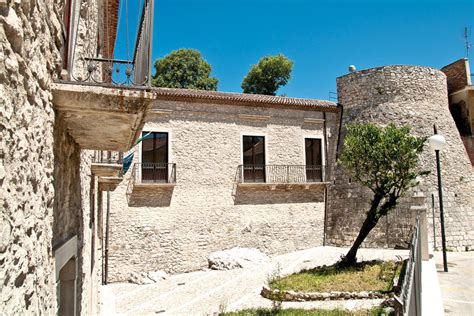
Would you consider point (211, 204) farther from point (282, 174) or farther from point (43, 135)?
point (43, 135)

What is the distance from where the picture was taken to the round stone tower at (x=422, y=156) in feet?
54.6

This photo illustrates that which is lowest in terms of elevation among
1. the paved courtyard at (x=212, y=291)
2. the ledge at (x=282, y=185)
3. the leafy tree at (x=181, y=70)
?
the paved courtyard at (x=212, y=291)

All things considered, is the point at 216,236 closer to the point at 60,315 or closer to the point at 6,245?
the point at 60,315

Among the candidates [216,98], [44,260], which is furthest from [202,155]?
[44,260]

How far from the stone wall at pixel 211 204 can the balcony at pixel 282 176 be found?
0.30m

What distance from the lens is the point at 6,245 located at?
5.09 ft

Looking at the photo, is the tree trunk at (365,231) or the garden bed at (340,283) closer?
the garden bed at (340,283)

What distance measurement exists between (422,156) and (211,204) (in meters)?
10.7

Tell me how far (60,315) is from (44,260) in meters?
1.48

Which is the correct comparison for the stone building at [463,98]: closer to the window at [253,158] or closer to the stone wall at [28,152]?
the window at [253,158]

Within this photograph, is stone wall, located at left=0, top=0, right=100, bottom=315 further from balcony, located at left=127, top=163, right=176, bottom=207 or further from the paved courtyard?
balcony, located at left=127, top=163, right=176, bottom=207

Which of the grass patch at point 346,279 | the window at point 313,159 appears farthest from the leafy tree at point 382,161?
the window at point 313,159

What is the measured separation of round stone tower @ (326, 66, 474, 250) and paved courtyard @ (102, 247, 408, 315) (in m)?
1.78

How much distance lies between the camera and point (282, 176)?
17.2 m
